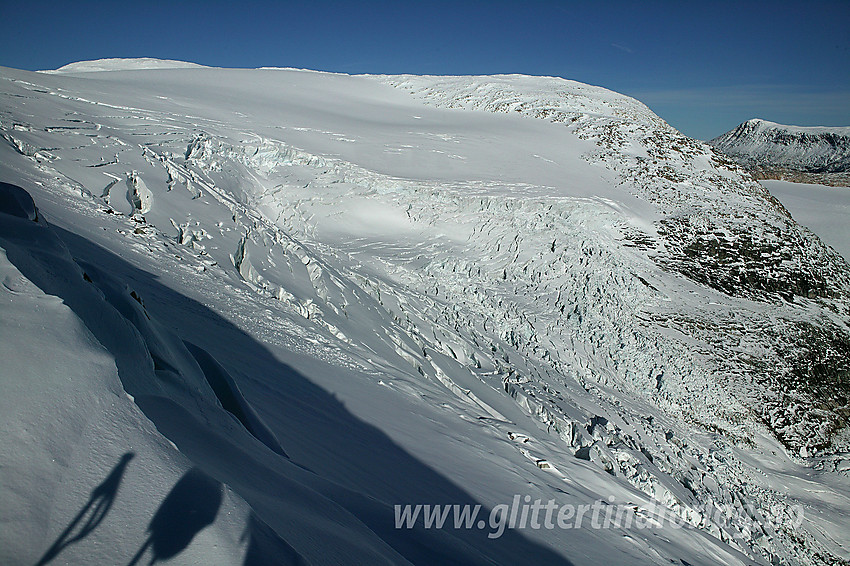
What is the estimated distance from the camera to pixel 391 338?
10.8 meters

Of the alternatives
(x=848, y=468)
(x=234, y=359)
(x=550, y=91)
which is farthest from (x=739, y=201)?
(x=234, y=359)

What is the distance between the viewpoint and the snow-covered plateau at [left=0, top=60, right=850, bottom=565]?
2115 mm

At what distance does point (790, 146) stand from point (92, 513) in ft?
365

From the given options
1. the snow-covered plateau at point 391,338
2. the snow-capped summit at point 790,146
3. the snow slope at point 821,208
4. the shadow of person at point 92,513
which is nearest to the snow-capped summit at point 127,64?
the snow-covered plateau at point 391,338

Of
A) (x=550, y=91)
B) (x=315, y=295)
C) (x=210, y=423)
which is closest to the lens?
(x=210, y=423)

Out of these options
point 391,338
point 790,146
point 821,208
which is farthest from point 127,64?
point 790,146

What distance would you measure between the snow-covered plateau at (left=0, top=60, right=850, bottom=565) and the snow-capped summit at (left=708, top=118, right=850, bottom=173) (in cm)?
6625

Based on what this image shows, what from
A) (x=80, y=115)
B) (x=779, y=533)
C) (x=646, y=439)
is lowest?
(x=779, y=533)

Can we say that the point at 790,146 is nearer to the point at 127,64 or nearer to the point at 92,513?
the point at 127,64

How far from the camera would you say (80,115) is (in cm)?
1389

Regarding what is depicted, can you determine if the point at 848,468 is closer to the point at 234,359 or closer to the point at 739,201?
the point at 739,201

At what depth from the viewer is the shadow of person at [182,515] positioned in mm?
1757

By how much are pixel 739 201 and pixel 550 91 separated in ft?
54.8

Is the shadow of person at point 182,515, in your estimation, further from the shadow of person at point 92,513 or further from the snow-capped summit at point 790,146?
A: the snow-capped summit at point 790,146
